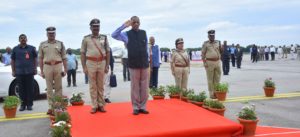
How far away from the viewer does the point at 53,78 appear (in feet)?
28.3

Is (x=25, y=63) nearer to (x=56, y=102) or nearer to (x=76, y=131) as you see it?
(x=56, y=102)

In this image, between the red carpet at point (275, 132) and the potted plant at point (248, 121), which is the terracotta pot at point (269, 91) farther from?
the potted plant at point (248, 121)

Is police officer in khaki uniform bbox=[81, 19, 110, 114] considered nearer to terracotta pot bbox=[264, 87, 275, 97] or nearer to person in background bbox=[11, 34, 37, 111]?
person in background bbox=[11, 34, 37, 111]

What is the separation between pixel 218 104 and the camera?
752cm

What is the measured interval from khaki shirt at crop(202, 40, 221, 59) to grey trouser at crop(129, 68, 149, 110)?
10.5 ft

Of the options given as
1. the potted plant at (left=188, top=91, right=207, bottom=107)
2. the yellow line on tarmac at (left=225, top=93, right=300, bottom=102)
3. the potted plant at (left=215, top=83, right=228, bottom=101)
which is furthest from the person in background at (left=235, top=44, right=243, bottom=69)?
the potted plant at (left=188, top=91, right=207, bottom=107)

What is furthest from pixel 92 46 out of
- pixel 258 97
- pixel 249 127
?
pixel 258 97

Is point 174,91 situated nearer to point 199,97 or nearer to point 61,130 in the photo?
point 199,97

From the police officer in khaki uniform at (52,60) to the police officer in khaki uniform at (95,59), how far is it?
1.00 m

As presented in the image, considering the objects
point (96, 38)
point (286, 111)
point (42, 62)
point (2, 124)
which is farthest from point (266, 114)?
point (2, 124)

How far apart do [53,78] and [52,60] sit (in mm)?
423

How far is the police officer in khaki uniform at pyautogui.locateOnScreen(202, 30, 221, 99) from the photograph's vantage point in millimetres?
10305

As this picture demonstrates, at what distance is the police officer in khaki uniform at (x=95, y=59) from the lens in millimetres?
7754

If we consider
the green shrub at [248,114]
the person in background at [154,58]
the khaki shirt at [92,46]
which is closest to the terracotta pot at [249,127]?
the green shrub at [248,114]
